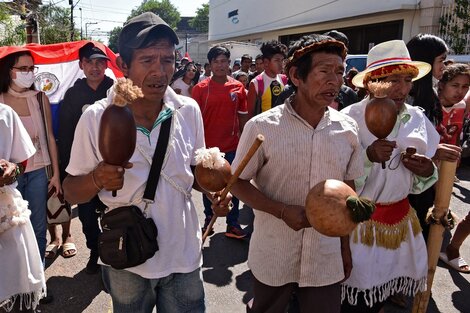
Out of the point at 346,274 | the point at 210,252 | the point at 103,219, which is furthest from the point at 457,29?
the point at 103,219

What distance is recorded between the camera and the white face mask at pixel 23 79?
10.4 ft

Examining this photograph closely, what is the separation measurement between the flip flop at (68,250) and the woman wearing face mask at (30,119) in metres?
0.79

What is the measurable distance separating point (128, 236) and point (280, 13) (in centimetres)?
2861

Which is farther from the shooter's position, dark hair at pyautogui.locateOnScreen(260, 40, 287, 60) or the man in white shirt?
dark hair at pyautogui.locateOnScreen(260, 40, 287, 60)

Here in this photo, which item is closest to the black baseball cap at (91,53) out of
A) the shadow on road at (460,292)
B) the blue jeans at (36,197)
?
the blue jeans at (36,197)

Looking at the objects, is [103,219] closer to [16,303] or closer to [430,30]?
[16,303]

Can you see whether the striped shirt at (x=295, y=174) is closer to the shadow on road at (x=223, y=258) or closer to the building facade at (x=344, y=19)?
Result: the shadow on road at (x=223, y=258)

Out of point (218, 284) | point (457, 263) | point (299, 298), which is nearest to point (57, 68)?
point (218, 284)

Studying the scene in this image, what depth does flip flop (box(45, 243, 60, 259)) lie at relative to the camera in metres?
4.06

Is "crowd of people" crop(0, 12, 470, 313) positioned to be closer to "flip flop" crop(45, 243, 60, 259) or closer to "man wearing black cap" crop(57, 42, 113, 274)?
"man wearing black cap" crop(57, 42, 113, 274)

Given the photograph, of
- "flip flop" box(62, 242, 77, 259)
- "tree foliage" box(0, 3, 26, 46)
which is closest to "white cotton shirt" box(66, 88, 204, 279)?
"flip flop" box(62, 242, 77, 259)

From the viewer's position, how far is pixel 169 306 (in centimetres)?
188

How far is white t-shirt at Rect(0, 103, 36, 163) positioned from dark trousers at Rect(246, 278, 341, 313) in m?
1.65

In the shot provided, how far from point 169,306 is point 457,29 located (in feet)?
48.8
